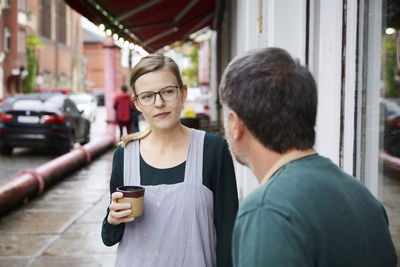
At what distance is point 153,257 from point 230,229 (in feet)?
1.12

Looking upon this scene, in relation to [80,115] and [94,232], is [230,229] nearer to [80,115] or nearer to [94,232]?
[94,232]

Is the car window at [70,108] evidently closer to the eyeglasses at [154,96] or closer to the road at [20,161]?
the road at [20,161]

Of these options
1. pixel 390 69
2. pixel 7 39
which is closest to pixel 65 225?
pixel 390 69

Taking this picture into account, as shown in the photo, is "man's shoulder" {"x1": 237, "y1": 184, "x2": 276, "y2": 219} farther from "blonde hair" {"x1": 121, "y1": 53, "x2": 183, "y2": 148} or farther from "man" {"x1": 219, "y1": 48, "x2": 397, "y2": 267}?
"blonde hair" {"x1": 121, "y1": 53, "x2": 183, "y2": 148}

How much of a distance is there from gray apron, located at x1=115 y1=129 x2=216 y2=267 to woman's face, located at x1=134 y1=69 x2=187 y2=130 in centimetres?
26

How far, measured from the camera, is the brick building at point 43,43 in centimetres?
4281

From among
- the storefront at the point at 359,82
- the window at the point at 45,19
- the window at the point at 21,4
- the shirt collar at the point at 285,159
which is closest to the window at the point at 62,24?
the window at the point at 45,19

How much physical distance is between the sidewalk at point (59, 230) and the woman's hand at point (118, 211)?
2992 mm

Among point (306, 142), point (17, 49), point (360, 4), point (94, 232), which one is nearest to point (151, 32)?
point (94, 232)

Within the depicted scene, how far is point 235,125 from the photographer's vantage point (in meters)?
1.24

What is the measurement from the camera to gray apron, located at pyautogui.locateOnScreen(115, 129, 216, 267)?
2.04m

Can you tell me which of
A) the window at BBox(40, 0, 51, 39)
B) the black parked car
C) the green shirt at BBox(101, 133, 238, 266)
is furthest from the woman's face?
the window at BBox(40, 0, 51, 39)

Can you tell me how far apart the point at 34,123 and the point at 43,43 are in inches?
1697

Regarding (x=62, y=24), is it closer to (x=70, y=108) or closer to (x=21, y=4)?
(x=21, y=4)
